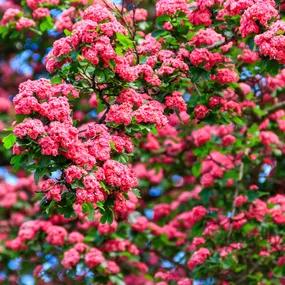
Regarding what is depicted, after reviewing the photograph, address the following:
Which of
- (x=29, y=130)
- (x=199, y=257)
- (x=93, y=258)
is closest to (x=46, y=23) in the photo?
(x=93, y=258)

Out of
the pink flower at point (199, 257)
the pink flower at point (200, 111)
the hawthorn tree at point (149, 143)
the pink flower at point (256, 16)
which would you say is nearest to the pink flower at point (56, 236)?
the hawthorn tree at point (149, 143)

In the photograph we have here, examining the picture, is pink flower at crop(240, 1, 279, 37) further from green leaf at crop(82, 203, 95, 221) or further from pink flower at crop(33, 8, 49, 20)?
pink flower at crop(33, 8, 49, 20)

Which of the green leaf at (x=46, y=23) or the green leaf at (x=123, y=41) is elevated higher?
the green leaf at (x=123, y=41)

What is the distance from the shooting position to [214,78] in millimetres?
6059

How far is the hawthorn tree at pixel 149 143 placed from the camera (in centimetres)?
477

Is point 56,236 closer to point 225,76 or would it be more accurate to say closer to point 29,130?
point 225,76

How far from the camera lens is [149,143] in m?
8.61

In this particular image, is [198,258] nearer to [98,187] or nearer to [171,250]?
[171,250]

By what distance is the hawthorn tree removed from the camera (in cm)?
477

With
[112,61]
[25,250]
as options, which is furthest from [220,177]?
[112,61]

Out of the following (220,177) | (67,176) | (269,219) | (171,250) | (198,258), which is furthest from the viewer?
(171,250)

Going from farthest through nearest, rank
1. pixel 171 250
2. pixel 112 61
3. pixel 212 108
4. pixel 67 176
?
pixel 171 250, pixel 212 108, pixel 112 61, pixel 67 176

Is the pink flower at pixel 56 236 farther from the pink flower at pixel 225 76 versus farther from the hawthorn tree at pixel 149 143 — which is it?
the pink flower at pixel 225 76

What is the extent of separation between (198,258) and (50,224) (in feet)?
6.55
